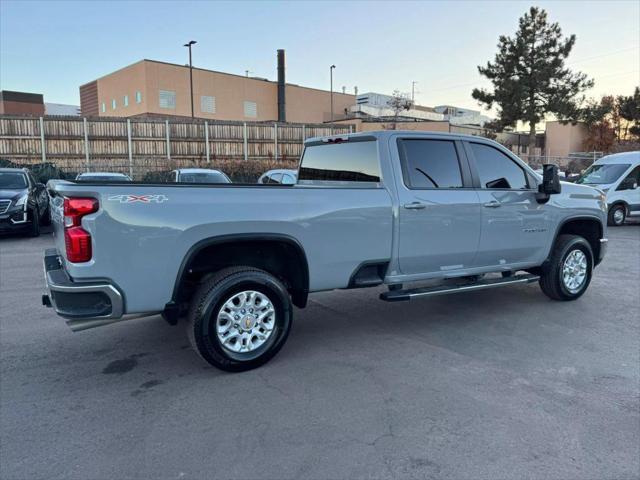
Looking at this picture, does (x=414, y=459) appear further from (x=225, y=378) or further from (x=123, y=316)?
(x=123, y=316)

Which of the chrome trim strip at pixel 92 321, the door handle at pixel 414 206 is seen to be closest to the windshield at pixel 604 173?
the door handle at pixel 414 206

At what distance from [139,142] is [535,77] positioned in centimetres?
3009

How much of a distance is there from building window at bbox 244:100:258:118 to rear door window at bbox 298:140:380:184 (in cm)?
5629

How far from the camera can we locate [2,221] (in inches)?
469

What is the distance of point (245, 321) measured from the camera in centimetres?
432

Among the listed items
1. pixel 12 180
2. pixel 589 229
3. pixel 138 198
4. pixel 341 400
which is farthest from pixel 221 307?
pixel 12 180

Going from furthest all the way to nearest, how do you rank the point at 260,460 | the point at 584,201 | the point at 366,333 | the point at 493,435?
the point at 584,201, the point at 366,333, the point at 493,435, the point at 260,460

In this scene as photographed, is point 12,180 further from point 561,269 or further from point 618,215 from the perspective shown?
point 618,215

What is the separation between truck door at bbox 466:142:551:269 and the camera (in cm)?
568

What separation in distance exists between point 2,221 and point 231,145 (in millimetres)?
20212

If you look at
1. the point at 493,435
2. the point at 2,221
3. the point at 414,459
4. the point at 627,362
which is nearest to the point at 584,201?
the point at 627,362

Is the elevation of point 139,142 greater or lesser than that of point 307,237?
greater

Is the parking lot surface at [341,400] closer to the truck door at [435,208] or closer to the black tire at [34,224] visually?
the truck door at [435,208]

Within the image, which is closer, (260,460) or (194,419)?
(260,460)
